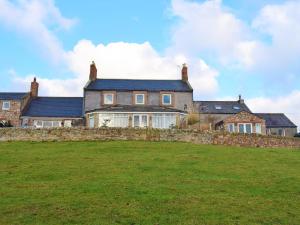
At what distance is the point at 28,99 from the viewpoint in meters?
56.6

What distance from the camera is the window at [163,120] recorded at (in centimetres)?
4500

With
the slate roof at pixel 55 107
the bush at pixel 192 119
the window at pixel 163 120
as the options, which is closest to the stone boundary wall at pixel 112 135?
the window at pixel 163 120

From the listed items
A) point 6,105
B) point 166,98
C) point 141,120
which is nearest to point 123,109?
point 141,120

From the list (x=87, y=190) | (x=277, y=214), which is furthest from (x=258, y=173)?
(x=87, y=190)

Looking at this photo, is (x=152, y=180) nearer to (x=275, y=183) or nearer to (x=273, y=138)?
(x=275, y=183)

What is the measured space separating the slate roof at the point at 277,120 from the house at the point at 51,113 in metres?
31.3

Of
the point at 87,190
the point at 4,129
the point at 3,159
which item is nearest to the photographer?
the point at 87,190

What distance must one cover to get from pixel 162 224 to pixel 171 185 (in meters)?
5.43

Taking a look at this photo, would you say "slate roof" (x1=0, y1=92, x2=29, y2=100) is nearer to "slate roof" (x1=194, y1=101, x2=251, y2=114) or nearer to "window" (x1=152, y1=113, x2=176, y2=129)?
"window" (x1=152, y1=113, x2=176, y2=129)

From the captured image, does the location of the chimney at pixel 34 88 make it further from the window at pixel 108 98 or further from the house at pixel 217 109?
the house at pixel 217 109

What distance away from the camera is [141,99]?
5128 cm

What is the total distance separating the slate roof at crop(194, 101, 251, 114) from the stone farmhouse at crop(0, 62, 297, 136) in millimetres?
1399

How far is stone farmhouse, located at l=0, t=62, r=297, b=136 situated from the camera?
45125 millimetres

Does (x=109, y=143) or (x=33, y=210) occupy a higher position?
(x=109, y=143)
